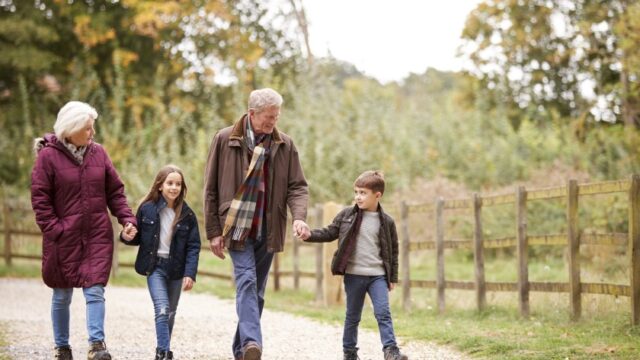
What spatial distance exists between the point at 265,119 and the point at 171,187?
1.05m

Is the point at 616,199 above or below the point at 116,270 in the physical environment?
above

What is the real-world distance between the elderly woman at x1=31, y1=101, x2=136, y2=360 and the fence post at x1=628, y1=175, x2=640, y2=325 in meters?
4.90

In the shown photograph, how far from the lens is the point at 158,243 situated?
6668 millimetres

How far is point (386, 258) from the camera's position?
21.9 ft

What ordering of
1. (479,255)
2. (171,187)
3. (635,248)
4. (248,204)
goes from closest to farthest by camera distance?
(248,204) → (171,187) → (635,248) → (479,255)

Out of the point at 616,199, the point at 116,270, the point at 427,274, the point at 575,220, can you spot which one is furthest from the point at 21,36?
the point at 575,220

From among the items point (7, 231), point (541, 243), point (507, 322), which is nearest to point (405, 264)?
point (541, 243)

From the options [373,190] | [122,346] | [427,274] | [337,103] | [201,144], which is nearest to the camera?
[373,190]

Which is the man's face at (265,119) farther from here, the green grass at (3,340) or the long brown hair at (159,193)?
the green grass at (3,340)

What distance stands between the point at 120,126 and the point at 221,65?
4.07 m

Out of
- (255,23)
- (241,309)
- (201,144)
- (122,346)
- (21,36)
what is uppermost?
(255,23)

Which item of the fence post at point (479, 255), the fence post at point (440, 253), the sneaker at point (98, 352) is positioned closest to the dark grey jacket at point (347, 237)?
the sneaker at point (98, 352)

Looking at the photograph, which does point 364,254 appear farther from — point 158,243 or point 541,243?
point 541,243

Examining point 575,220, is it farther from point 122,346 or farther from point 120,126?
point 120,126
